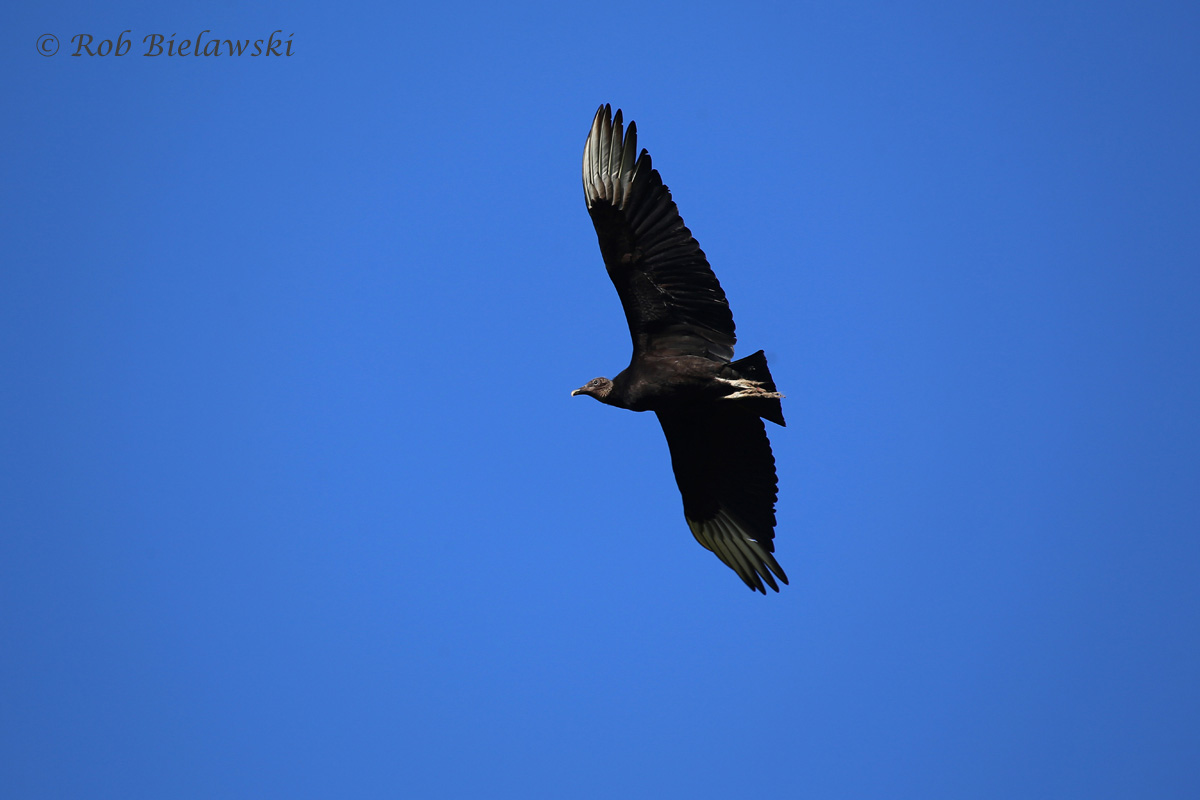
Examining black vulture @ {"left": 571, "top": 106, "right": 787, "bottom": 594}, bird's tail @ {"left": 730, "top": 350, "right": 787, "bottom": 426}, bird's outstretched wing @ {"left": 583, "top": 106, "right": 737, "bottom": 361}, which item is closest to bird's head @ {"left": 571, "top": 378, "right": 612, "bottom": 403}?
black vulture @ {"left": 571, "top": 106, "right": 787, "bottom": 594}

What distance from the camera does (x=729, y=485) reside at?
10.5 metres

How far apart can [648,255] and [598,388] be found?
1347 millimetres

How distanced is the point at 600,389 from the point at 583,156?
2.08m

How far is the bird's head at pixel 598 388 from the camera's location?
396 inches

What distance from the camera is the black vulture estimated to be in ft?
31.0

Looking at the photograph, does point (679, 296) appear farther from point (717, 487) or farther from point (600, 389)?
point (717, 487)

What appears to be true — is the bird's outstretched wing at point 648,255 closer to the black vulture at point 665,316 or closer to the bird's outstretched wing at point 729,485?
the black vulture at point 665,316

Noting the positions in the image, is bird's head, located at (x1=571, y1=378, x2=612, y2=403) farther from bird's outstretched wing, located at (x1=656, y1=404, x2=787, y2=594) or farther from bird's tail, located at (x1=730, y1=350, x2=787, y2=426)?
bird's tail, located at (x1=730, y1=350, x2=787, y2=426)

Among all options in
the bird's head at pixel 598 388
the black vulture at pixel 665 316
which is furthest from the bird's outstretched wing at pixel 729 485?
the bird's head at pixel 598 388

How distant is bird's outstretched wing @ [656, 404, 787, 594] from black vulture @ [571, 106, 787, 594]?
2 cm

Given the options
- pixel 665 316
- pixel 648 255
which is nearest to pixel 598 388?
pixel 665 316

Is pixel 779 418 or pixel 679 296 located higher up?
pixel 679 296

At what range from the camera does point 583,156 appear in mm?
9758

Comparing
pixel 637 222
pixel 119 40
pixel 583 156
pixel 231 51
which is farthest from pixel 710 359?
pixel 119 40
